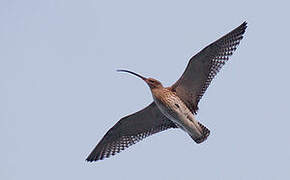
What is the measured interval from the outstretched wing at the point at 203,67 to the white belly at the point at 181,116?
0.61m

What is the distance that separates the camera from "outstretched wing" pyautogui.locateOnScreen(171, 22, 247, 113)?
55.6 ft

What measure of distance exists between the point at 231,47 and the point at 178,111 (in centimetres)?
172

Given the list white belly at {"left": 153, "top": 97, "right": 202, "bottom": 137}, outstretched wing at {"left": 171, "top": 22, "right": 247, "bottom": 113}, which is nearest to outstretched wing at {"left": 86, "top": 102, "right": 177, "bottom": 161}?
outstretched wing at {"left": 171, "top": 22, "right": 247, "bottom": 113}

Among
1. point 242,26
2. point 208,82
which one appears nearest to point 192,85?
point 208,82

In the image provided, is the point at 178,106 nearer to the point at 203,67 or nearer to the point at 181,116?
the point at 181,116

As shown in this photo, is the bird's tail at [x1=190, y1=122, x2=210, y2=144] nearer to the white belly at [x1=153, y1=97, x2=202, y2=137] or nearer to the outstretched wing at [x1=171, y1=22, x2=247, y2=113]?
the white belly at [x1=153, y1=97, x2=202, y2=137]

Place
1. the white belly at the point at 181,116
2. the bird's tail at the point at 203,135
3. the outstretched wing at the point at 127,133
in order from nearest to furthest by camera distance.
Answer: the white belly at the point at 181,116
the bird's tail at the point at 203,135
the outstretched wing at the point at 127,133

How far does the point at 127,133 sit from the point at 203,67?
2.45 metres

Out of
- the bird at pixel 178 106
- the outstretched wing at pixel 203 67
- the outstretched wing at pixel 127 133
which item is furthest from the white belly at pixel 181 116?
the outstretched wing at pixel 127 133

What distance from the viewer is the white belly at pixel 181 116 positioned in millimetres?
16734

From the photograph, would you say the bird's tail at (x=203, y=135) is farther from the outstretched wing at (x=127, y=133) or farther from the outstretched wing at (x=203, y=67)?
the outstretched wing at (x=127, y=133)

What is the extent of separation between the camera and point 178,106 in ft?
55.3

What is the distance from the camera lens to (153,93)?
17141 mm

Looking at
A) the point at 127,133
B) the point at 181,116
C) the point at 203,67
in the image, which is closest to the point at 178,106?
the point at 181,116
